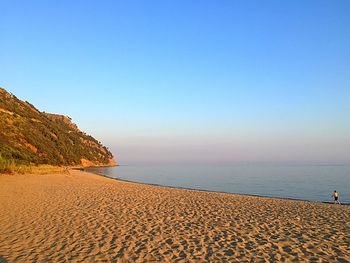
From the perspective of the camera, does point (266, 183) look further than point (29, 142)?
No

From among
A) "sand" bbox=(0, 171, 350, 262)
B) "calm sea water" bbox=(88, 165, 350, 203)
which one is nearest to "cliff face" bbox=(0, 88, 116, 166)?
"calm sea water" bbox=(88, 165, 350, 203)

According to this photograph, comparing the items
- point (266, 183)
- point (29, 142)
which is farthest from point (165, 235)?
point (29, 142)

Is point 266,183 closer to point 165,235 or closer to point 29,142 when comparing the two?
point 165,235

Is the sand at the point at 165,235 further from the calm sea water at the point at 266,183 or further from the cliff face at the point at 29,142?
the cliff face at the point at 29,142

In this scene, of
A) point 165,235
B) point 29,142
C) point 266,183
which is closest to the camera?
point 165,235

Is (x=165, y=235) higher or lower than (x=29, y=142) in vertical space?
lower

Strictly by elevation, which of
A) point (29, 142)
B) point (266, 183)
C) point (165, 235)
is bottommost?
point (266, 183)

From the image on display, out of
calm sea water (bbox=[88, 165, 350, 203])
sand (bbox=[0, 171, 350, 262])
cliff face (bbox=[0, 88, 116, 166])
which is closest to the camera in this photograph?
sand (bbox=[0, 171, 350, 262])

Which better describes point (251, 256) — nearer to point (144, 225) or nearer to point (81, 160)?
point (144, 225)

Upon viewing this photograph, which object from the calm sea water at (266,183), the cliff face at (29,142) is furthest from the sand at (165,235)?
the cliff face at (29,142)

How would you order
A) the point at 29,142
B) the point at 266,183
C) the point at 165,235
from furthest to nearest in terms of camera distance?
the point at 29,142
the point at 266,183
the point at 165,235

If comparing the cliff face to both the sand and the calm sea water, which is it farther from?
the sand

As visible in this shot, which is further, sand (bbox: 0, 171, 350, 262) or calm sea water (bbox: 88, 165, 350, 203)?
calm sea water (bbox: 88, 165, 350, 203)

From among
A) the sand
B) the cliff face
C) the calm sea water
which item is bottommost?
the calm sea water
